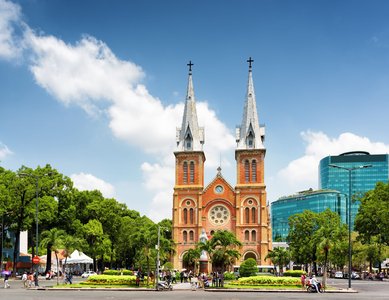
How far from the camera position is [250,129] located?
95.2 meters

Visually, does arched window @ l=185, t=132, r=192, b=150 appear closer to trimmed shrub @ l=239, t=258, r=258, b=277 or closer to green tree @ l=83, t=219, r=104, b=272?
green tree @ l=83, t=219, r=104, b=272

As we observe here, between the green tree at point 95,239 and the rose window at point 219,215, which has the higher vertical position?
the rose window at point 219,215

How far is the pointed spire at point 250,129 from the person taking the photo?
94.5 meters

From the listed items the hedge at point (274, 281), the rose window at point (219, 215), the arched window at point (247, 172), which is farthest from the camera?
the arched window at point (247, 172)

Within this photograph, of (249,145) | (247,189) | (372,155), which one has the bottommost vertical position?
(247,189)

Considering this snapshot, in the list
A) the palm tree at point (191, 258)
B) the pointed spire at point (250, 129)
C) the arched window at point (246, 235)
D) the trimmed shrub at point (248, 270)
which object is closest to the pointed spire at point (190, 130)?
the pointed spire at point (250, 129)

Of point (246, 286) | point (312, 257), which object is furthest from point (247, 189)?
point (246, 286)

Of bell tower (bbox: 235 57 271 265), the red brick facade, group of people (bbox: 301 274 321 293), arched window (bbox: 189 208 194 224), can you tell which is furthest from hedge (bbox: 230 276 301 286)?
arched window (bbox: 189 208 194 224)

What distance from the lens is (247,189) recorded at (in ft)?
303

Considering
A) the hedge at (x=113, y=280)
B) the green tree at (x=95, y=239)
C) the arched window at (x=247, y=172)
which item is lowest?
the hedge at (x=113, y=280)

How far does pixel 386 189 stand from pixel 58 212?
44272mm

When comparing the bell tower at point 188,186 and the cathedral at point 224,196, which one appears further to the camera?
the bell tower at point 188,186

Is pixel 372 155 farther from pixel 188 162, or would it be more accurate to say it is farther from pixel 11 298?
pixel 11 298

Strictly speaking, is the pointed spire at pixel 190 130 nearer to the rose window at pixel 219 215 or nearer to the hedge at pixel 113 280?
the rose window at pixel 219 215
